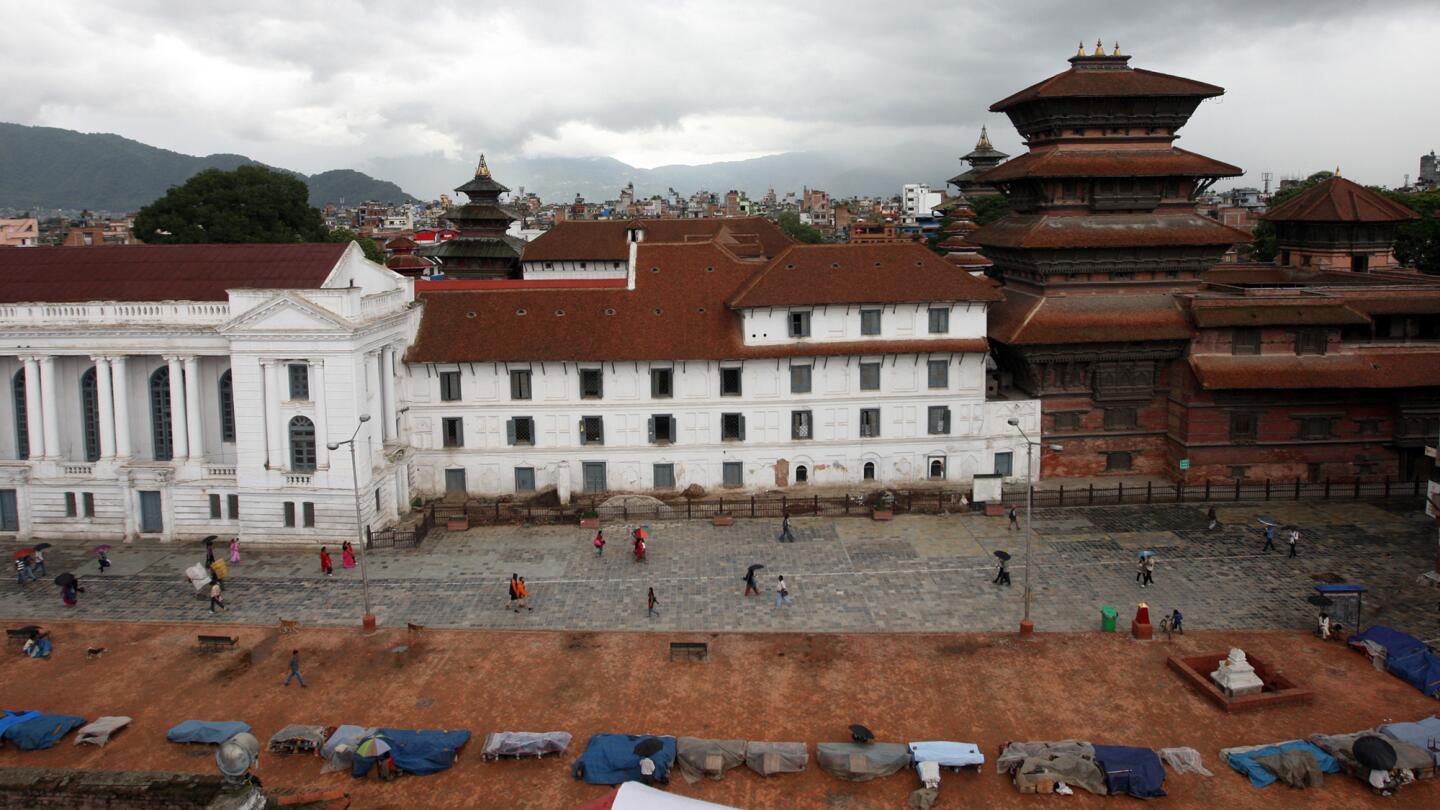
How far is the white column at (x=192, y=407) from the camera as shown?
4447 centimetres

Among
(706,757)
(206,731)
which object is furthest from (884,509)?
(206,731)

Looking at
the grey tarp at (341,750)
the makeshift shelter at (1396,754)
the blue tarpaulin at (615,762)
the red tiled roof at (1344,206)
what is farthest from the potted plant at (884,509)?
the red tiled roof at (1344,206)

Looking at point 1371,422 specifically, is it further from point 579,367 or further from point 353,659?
point 353,659

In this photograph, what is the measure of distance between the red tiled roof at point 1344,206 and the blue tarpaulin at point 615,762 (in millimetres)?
60678

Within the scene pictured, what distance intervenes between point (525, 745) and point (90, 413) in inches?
1252

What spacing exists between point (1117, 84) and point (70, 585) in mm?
51753

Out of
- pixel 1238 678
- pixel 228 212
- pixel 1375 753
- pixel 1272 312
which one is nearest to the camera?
pixel 1375 753

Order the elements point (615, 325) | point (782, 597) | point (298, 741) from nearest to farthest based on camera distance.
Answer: point (298, 741)
point (782, 597)
point (615, 325)

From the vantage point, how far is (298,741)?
27.6m

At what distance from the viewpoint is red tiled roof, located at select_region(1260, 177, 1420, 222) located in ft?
214

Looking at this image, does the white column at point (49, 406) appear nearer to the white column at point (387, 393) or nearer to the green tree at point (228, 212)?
the white column at point (387, 393)

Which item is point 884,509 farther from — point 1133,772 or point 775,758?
point 1133,772

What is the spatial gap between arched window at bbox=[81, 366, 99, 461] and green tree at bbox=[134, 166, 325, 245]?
37008 mm

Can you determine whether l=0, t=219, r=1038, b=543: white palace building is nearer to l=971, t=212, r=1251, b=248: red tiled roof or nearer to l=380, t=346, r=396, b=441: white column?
l=380, t=346, r=396, b=441: white column
